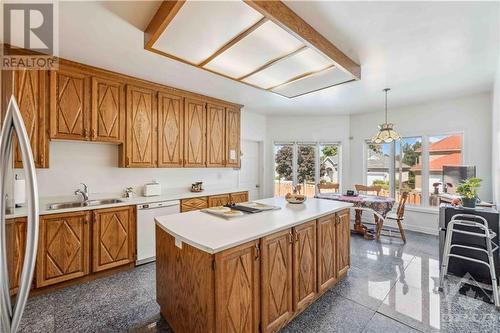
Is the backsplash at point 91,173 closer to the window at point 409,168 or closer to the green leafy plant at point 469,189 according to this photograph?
the green leafy plant at point 469,189


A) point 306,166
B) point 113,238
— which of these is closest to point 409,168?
A: point 306,166

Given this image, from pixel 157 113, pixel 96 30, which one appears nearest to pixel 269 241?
pixel 96 30

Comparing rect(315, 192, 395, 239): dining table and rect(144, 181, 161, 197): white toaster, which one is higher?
rect(144, 181, 161, 197): white toaster

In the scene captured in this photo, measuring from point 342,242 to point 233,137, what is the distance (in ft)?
9.57

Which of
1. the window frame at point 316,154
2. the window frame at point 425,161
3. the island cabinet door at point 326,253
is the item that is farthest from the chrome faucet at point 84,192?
the window frame at point 425,161

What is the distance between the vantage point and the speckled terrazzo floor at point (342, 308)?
198 cm

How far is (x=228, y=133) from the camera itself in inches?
182

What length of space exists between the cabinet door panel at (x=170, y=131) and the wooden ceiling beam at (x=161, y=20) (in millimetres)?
1650

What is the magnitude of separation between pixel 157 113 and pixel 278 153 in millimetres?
3274

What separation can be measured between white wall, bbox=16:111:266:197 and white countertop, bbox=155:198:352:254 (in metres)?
1.88

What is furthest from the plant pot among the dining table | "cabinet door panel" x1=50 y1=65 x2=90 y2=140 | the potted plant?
"cabinet door panel" x1=50 y1=65 x2=90 y2=140

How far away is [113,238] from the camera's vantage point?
2896 mm

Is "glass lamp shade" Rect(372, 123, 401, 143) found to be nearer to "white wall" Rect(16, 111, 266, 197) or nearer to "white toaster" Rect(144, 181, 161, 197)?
"white wall" Rect(16, 111, 266, 197)

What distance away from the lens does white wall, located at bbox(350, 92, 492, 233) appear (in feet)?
13.4
